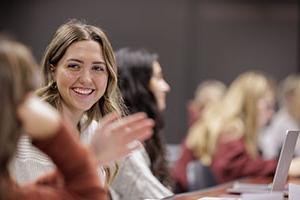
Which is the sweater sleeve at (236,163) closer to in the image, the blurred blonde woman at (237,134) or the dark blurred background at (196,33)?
the blurred blonde woman at (237,134)

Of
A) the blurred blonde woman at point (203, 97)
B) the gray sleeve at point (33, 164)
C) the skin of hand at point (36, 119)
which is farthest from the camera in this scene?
the blurred blonde woman at point (203, 97)

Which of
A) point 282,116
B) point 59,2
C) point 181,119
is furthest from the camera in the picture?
point 181,119

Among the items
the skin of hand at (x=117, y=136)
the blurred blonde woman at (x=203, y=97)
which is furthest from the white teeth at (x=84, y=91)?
the blurred blonde woman at (x=203, y=97)

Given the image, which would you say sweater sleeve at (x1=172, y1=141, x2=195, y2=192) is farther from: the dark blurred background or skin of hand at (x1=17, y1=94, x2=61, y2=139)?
skin of hand at (x1=17, y1=94, x2=61, y2=139)

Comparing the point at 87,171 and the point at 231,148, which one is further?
the point at 231,148

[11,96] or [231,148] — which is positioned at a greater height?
[11,96]

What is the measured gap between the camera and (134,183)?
8.33 feet

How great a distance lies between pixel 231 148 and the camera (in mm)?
3793

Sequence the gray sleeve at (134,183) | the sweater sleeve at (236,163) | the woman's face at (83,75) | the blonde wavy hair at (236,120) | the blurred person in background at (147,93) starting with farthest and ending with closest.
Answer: the blonde wavy hair at (236,120) < the sweater sleeve at (236,163) < the blurred person in background at (147,93) < the gray sleeve at (134,183) < the woman's face at (83,75)

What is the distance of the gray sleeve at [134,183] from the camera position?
249 centimetres

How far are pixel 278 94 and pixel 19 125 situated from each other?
637 centimetres

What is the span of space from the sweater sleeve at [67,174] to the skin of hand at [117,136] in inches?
3.7

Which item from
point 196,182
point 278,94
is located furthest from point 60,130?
point 278,94

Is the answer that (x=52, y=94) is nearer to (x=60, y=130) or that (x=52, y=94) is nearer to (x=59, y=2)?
(x=60, y=130)
